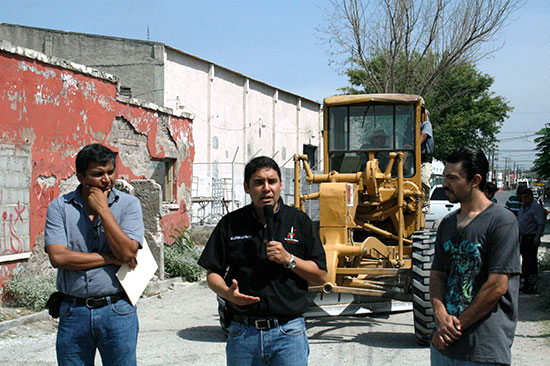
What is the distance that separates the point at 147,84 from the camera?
2484 centimetres

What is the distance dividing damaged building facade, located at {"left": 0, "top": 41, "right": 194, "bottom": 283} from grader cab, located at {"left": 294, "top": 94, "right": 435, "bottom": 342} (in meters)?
3.78

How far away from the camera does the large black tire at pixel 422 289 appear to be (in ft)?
22.6

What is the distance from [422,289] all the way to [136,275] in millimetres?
3976

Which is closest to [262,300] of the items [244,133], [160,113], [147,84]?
Answer: [160,113]

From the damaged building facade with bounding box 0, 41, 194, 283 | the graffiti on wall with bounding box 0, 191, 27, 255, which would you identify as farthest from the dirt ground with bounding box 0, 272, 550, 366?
the damaged building facade with bounding box 0, 41, 194, 283

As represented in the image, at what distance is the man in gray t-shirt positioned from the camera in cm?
322

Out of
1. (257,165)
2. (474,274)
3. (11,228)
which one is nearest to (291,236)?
(257,165)

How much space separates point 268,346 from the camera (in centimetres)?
336

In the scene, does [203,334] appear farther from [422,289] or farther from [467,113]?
[467,113]

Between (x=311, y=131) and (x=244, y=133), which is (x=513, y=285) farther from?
(x=311, y=131)

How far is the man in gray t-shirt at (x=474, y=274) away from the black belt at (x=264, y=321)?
0.81 m

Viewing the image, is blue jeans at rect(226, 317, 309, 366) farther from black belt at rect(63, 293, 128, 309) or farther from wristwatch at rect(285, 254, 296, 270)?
black belt at rect(63, 293, 128, 309)

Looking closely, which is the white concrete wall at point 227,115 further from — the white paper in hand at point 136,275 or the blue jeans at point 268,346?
the blue jeans at point 268,346

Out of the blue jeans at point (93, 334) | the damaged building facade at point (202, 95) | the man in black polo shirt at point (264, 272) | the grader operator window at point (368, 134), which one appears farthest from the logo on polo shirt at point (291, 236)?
the damaged building facade at point (202, 95)
